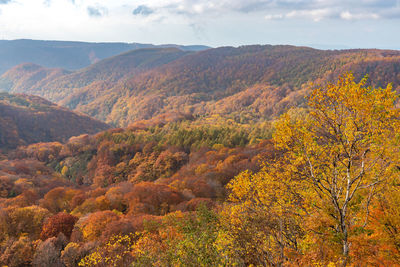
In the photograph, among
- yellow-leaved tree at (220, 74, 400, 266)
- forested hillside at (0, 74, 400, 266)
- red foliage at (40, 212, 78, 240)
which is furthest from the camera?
red foliage at (40, 212, 78, 240)

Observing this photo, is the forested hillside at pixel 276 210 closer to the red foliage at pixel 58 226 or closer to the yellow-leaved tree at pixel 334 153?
the yellow-leaved tree at pixel 334 153

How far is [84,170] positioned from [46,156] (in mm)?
41117

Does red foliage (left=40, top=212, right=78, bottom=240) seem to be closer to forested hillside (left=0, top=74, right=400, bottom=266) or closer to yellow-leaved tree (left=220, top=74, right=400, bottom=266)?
forested hillside (left=0, top=74, right=400, bottom=266)

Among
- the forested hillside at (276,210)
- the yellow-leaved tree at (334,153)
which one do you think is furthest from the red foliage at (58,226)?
the yellow-leaved tree at (334,153)

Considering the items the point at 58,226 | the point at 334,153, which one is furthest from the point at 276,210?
the point at 58,226

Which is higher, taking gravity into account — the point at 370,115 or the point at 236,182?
the point at 370,115

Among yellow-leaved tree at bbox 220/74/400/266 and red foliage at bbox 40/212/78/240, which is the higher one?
yellow-leaved tree at bbox 220/74/400/266

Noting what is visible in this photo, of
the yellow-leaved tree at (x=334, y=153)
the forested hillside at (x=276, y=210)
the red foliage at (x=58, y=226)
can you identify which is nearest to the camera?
the yellow-leaved tree at (x=334, y=153)

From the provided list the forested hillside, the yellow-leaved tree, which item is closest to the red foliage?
the forested hillside

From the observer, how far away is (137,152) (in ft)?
518

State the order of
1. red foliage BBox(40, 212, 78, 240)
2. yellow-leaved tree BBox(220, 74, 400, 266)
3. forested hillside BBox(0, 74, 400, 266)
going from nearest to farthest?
1. yellow-leaved tree BBox(220, 74, 400, 266)
2. forested hillside BBox(0, 74, 400, 266)
3. red foliage BBox(40, 212, 78, 240)

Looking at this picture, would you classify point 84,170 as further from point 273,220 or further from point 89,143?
point 273,220

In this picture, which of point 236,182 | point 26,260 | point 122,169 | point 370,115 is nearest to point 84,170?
point 122,169

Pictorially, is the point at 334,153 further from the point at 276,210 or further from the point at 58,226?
the point at 58,226
